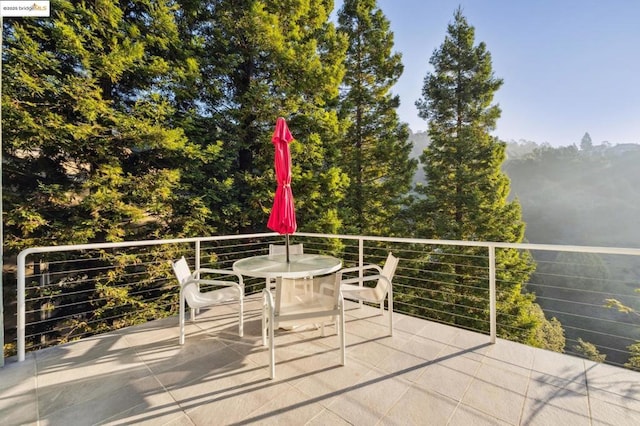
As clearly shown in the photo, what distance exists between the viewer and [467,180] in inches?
427

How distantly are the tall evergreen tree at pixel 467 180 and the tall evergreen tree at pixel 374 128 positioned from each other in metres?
1.40

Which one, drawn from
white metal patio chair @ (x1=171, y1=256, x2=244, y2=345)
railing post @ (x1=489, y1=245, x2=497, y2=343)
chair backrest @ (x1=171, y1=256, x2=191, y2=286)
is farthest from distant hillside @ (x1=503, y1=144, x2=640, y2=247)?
chair backrest @ (x1=171, y1=256, x2=191, y2=286)

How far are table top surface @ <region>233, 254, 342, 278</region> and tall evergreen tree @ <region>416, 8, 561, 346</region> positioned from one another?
8.74 m

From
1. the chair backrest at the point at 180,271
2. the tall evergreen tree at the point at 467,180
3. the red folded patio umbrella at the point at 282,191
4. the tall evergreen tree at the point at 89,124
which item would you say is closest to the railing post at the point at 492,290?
the red folded patio umbrella at the point at 282,191

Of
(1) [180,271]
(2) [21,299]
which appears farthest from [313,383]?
(2) [21,299]

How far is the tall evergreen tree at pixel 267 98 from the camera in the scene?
273 inches

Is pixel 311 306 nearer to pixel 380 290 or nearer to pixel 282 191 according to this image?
pixel 380 290

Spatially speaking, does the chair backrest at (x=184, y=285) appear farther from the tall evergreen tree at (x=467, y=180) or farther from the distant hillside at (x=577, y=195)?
the distant hillside at (x=577, y=195)

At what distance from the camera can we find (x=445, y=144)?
11.4 metres

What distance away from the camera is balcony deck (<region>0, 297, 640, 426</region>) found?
5.99 feet

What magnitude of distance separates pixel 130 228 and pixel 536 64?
66.6ft

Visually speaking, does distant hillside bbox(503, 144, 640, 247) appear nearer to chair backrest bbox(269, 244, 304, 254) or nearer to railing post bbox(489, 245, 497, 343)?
railing post bbox(489, 245, 497, 343)

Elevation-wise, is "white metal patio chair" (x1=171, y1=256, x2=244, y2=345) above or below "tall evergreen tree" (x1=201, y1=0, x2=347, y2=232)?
below

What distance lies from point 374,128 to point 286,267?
9.40m
